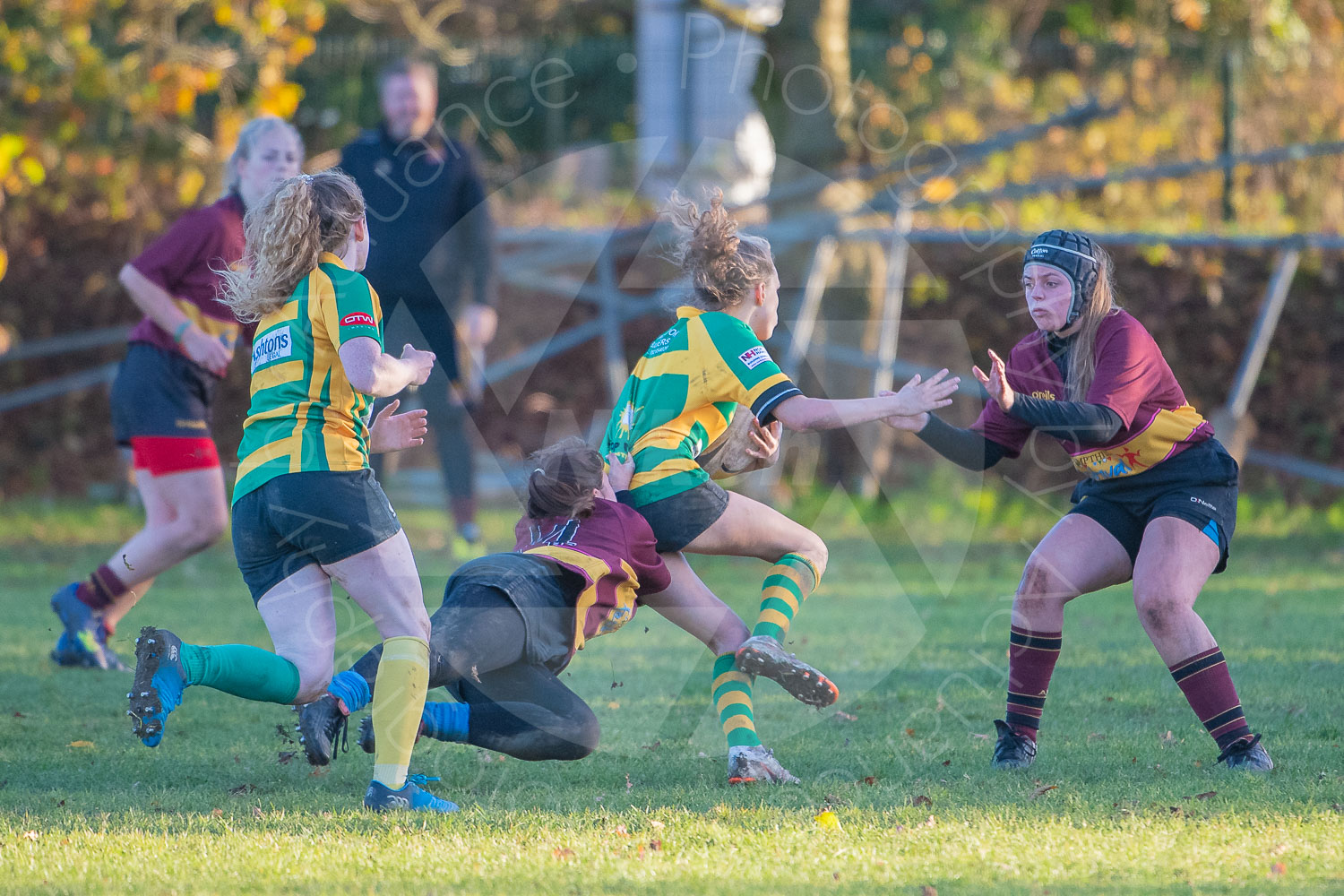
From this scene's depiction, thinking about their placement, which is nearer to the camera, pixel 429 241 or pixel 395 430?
pixel 395 430

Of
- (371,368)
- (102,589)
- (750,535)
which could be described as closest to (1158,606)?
(750,535)

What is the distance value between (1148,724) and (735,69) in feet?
30.2

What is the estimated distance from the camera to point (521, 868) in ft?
10.2

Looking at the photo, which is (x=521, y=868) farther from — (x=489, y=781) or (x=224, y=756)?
(x=224, y=756)

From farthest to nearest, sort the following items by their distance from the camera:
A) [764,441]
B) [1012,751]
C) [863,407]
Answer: [764,441] < [1012,751] < [863,407]

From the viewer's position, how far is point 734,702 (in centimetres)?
409

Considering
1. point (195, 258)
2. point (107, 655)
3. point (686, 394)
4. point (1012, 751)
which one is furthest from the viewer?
point (107, 655)

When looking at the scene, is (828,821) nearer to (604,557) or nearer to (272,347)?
(604,557)

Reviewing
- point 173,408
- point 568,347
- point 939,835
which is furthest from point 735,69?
point 939,835

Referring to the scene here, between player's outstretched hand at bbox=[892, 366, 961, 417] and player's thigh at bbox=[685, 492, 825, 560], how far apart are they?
1.71 feet

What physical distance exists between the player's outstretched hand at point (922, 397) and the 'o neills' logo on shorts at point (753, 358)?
0.39 m

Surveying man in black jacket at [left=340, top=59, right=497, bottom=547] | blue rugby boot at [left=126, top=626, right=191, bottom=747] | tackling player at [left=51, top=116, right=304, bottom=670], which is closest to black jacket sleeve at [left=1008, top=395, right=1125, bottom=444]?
blue rugby boot at [left=126, top=626, right=191, bottom=747]

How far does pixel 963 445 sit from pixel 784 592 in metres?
0.72

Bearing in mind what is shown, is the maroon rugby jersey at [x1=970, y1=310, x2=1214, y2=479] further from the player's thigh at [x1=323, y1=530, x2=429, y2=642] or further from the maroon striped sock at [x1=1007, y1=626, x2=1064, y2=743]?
the player's thigh at [x1=323, y1=530, x2=429, y2=642]
